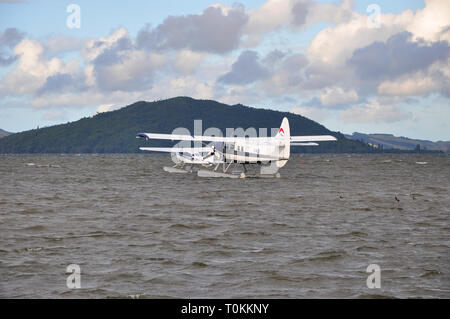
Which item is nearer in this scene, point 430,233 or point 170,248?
point 170,248

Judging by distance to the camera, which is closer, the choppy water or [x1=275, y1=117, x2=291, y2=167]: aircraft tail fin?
the choppy water

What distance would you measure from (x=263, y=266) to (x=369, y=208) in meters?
13.2

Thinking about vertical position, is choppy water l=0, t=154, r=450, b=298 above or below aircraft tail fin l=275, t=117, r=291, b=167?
below

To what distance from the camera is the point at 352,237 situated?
51.5ft

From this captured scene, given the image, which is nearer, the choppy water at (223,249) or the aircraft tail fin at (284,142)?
the choppy water at (223,249)

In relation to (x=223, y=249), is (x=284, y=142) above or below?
above

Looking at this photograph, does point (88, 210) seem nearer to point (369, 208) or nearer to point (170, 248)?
point (170, 248)

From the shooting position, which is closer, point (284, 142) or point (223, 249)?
point (223, 249)

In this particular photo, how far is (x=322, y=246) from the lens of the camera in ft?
46.5

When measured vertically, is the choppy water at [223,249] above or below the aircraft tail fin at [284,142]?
below
